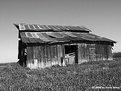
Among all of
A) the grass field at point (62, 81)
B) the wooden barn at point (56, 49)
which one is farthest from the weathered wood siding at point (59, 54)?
the grass field at point (62, 81)

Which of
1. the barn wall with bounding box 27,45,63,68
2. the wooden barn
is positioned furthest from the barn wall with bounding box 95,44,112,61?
the barn wall with bounding box 27,45,63,68

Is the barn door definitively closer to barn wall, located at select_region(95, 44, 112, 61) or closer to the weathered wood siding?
the weathered wood siding

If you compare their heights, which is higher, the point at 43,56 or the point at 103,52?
the point at 43,56

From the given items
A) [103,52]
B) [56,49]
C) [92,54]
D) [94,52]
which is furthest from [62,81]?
[103,52]

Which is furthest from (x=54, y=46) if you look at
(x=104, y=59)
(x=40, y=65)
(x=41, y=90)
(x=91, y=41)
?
(x=41, y=90)

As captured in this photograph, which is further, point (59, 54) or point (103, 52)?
point (103, 52)

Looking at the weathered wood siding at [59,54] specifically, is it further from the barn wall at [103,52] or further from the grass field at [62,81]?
the grass field at [62,81]

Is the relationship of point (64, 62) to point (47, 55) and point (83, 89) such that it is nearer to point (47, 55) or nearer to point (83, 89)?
point (47, 55)

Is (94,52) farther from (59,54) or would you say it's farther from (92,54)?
(59,54)

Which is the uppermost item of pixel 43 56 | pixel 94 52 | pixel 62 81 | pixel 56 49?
pixel 62 81

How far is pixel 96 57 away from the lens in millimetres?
24656

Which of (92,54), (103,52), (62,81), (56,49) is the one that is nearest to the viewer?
(62,81)

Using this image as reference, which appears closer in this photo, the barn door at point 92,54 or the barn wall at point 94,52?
the barn wall at point 94,52

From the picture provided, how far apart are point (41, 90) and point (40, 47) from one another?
1401 centimetres
